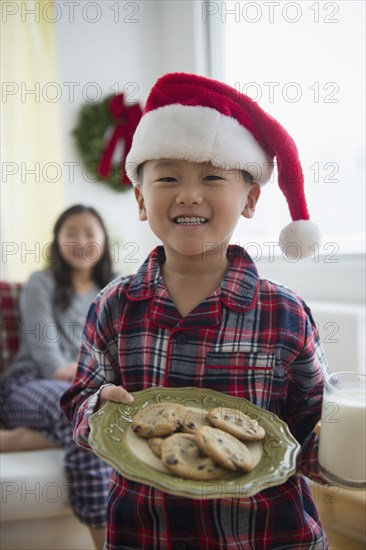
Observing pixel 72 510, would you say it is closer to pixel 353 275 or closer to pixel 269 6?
pixel 353 275

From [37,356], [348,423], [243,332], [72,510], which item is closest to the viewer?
[348,423]

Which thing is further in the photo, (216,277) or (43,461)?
(43,461)

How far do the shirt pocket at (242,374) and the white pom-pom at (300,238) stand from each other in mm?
214

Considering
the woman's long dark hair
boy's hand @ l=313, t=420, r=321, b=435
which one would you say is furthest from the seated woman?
boy's hand @ l=313, t=420, r=321, b=435

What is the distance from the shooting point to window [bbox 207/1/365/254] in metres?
1.94

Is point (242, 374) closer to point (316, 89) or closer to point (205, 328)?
point (205, 328)

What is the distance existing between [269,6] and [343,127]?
691 mm

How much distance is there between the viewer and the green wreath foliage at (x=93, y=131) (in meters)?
2.60

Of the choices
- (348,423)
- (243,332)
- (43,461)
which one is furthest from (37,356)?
(348,423)

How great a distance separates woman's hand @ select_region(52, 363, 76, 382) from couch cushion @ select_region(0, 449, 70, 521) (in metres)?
0.40

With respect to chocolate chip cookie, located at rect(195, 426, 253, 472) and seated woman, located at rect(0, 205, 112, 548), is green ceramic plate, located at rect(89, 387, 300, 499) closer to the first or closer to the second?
chocolate chip cookie, located at rect(195, 426, 253, 472)

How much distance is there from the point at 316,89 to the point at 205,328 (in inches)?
62.1

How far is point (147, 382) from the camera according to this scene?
2.77ft

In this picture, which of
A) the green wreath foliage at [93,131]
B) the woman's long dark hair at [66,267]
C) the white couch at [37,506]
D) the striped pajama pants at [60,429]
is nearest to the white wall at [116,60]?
the green wreath foliage at [93,131]
